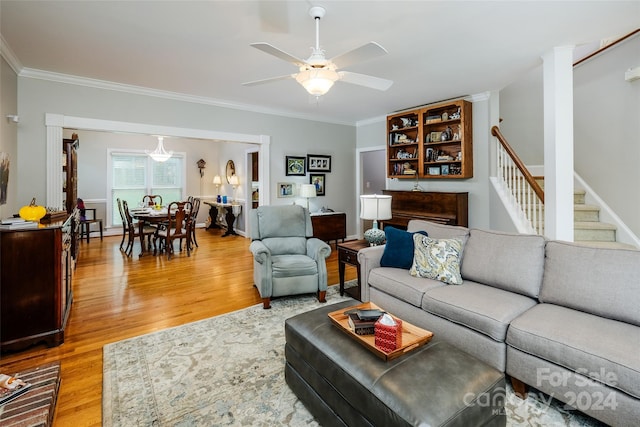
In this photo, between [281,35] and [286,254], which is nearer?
[281,35]

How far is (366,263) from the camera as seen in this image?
3.04m

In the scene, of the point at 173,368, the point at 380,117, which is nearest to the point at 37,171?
the point at 173,368

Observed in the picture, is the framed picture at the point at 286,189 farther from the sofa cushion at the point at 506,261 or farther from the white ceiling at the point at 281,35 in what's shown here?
the sofa cushion at the point at 506,261

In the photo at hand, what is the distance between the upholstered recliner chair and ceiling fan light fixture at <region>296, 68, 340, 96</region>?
5.62 ft

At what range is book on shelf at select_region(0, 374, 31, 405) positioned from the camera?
1.71 meters

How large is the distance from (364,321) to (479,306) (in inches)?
34.0

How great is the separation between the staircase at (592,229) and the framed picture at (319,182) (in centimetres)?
412

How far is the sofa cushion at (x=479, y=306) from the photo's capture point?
1.91m

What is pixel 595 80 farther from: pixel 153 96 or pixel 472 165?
pixel 153 96

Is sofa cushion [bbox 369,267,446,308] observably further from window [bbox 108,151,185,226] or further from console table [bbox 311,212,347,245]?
window [bbox 108,151,185,226]

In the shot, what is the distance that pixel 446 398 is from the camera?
4.04 feet

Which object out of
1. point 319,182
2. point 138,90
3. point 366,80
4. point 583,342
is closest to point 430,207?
point 319,182

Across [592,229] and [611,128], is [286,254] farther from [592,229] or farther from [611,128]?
[611,128]

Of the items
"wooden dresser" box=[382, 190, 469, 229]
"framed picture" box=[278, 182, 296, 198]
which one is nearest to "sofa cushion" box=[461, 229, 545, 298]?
"wooden dresser" box=[382, 190, 469, 229]
